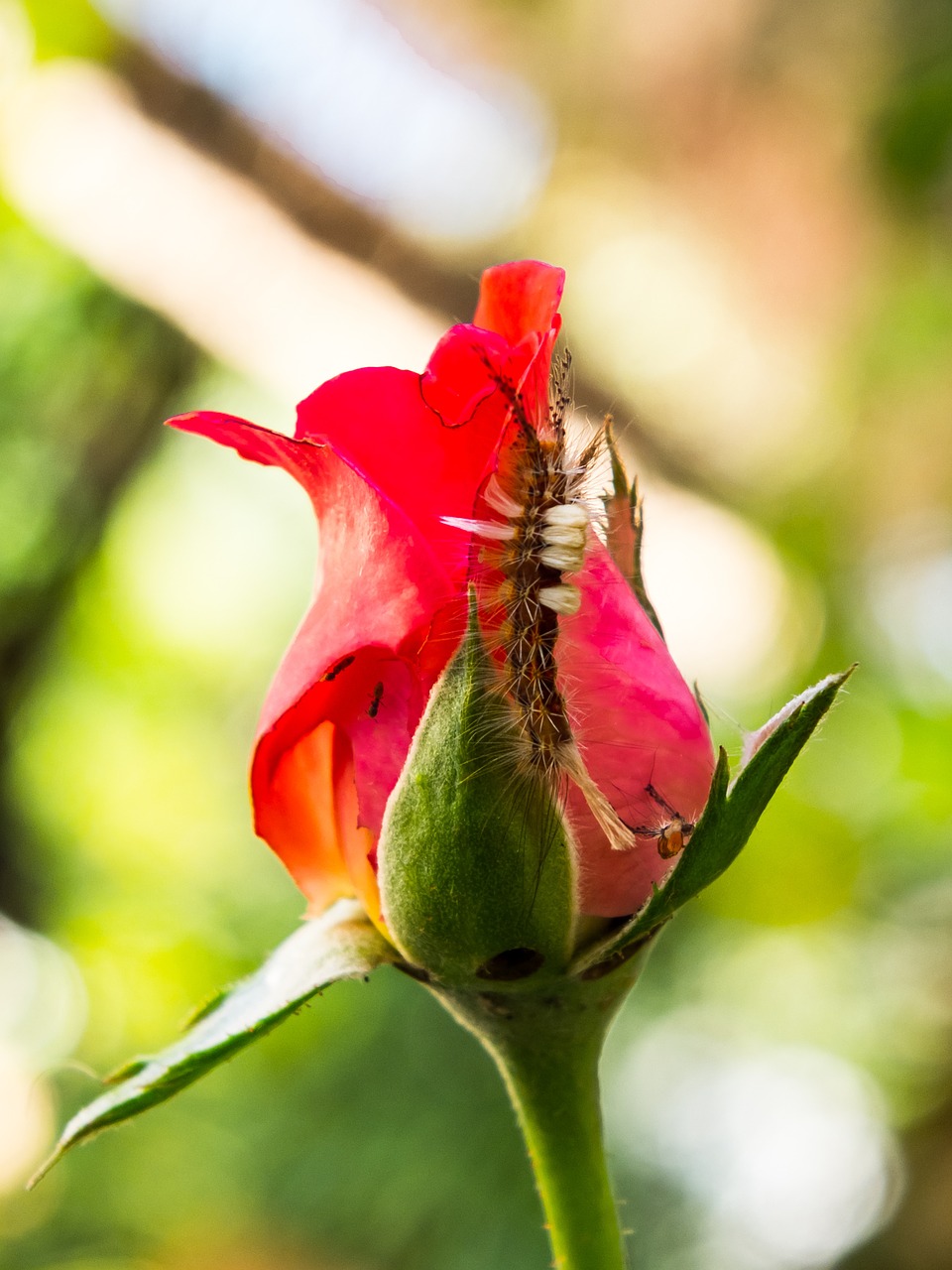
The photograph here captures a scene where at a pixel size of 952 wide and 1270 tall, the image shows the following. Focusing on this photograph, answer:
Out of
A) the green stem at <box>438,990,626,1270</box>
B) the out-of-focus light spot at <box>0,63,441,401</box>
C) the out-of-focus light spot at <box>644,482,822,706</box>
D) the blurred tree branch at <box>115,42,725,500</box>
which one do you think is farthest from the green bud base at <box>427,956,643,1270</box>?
the out-of-focus light spot at <box>644,482,822,706</box>

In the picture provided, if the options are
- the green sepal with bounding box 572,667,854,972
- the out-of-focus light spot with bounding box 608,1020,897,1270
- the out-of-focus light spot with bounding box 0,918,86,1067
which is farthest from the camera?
the out-of-focus light spot with bounding box 0,918,86,1067

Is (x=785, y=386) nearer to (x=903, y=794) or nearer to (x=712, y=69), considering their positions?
(x=712, y=69)

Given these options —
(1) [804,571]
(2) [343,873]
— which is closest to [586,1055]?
(2) [343,873]

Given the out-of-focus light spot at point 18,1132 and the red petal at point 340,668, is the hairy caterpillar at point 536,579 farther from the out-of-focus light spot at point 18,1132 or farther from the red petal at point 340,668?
the out-of-focus light spot at point 18,1132

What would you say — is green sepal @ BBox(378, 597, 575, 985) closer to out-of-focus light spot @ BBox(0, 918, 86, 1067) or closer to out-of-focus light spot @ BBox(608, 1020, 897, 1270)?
out-of-focus light spot @ BBox(608, 1020, 897, 1270)

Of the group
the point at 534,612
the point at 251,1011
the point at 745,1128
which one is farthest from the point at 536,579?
the point at 745,1128

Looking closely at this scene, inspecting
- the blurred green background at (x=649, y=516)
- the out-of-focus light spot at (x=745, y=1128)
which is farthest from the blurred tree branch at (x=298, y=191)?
the out-of-focus light spot at (x=745, y=1128)

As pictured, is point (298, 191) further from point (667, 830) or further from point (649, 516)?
point (667, 830)
